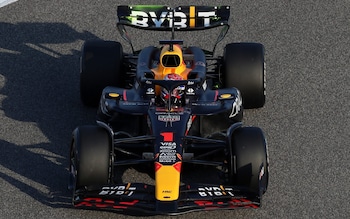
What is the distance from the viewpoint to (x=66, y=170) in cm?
1338

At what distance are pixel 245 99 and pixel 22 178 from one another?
3.25 meters

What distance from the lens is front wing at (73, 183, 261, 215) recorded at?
11.7 meters

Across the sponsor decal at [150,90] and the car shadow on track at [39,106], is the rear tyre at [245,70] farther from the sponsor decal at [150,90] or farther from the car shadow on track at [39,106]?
the car shadow on track at [39,106]

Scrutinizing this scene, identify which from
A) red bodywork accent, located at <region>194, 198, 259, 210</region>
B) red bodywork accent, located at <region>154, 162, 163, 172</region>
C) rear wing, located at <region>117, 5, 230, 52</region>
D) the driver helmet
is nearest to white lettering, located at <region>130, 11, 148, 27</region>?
rear wing, located at <region>117, 5, 230, 52</region>

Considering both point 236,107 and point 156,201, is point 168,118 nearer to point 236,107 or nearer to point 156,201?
point 236,107

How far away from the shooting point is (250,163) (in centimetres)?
1216

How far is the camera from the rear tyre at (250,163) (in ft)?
39.9

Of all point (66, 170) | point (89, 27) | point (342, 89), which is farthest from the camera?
point (89, 27)

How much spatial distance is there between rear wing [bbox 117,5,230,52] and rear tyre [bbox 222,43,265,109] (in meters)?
0.48

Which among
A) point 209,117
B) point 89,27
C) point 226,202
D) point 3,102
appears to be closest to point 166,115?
point 209,117

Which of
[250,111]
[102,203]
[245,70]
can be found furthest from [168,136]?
[250,111]

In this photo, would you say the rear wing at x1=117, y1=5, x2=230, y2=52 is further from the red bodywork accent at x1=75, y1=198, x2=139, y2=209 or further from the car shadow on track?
the red bodywork accent at x1=75, y1=198, x2=139, y2=209

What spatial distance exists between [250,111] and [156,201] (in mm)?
3391

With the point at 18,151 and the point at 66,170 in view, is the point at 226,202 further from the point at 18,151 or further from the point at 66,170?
the point at 18,151
